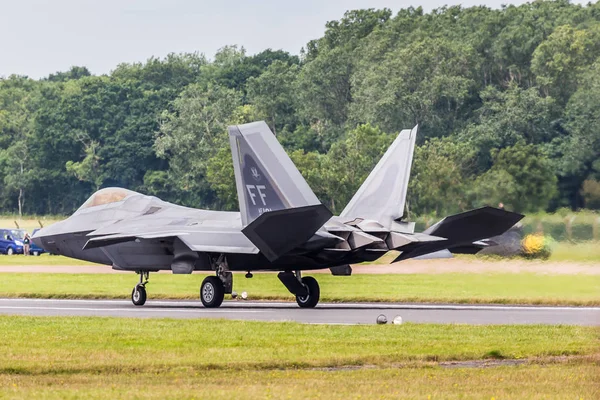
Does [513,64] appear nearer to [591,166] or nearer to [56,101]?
[591,166]

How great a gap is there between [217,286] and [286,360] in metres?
10.8

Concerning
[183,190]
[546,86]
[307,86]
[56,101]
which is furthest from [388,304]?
[56,101]

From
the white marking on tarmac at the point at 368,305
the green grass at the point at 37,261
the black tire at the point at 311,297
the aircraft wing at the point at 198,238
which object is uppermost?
the aircraft wing at the point at 198,238

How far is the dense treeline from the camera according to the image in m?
43.9

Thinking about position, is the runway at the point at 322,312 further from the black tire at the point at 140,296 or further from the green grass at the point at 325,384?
the green grass at the point at 325,384

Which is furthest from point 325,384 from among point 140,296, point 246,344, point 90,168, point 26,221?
point 90,168

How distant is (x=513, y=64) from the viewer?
65250mm

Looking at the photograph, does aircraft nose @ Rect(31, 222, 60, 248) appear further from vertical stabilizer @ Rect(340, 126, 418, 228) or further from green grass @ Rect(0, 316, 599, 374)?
green grass @ Rect(0, 316, 599, 374)

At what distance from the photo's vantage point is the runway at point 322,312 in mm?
22625

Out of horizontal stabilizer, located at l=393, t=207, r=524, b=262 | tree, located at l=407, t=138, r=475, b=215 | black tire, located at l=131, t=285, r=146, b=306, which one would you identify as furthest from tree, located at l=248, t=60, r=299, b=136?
horizontal stabilizer, located at l=393, t=207, r=524, b=262

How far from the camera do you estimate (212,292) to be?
26.0 meters

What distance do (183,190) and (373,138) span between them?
20196 mm

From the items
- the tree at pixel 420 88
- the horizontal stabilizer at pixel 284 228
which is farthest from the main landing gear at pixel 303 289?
the tree at pixel 420 88

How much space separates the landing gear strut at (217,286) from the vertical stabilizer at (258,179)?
7.09ft
